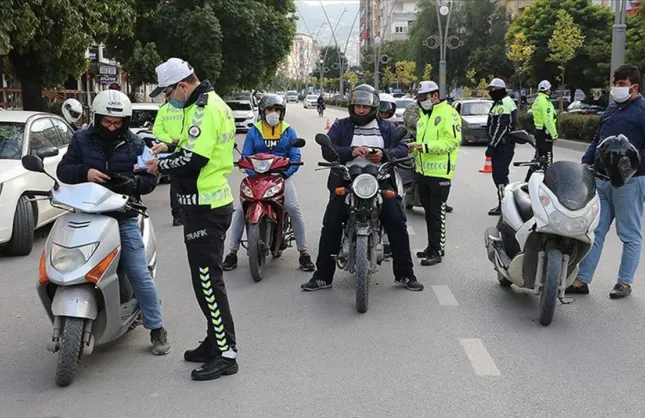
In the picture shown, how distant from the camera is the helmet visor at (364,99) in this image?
244 inches

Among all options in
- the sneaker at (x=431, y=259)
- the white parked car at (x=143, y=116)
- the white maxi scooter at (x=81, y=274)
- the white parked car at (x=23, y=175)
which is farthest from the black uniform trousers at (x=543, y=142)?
the white maxi scooter at (x=81, y=274)

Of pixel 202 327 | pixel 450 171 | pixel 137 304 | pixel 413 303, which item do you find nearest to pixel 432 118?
pixel 450 171

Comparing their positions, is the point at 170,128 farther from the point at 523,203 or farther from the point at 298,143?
the point at 523,203

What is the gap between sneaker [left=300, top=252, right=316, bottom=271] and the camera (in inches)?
287

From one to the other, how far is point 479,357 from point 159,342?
2.15m

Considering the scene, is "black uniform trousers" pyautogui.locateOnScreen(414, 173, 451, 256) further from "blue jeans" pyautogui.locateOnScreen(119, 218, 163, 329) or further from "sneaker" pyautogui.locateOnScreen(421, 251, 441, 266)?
"blue jeans" pyautogui.locateOnScreen(119, 218, 163, 329)

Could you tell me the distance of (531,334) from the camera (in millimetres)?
5312

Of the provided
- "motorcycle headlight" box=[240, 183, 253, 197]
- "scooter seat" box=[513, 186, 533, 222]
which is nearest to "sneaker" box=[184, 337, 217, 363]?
"motorcycle headlight" box=[240, 183, 253, 197]

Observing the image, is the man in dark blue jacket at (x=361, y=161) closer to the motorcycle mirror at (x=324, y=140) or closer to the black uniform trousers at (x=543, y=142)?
the motorcycle mirror at (x=324, y=140)

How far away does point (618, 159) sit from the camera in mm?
5547

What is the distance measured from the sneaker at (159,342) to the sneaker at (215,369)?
0.45 meters

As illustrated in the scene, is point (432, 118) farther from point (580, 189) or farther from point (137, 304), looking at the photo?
point (137, 304)

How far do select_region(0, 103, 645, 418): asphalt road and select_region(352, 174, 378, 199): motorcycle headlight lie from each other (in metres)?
0.97

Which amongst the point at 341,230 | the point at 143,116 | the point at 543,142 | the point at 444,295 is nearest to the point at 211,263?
the point at 341,230
